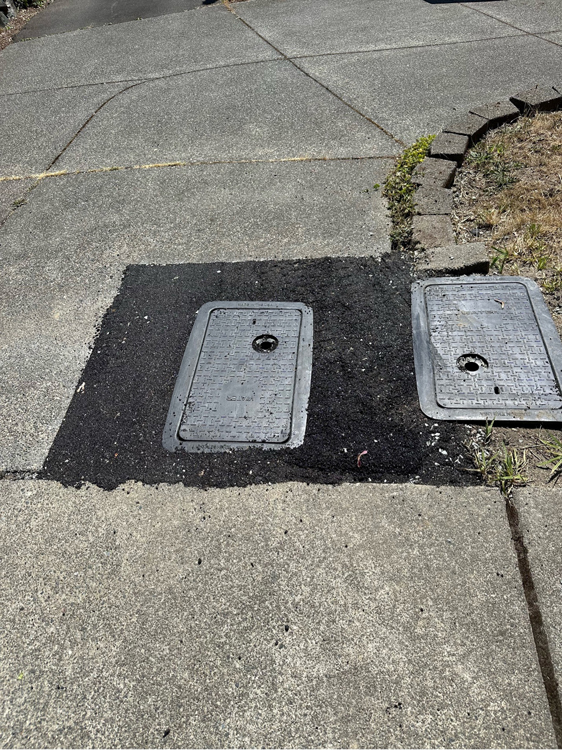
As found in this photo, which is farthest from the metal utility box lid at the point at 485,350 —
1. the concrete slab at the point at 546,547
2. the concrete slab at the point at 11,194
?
the concrete slab at the point at 11,194

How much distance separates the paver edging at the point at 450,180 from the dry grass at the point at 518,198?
0.30 ft

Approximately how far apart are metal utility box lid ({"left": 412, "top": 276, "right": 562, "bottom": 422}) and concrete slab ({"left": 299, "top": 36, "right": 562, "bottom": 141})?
2.13 m

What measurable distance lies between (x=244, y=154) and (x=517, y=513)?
11.8 feet

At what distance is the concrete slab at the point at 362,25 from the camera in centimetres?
618

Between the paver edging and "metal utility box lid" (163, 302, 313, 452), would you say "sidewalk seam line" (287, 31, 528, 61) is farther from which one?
"metal utility box lid" (163, 302, 313, 452)

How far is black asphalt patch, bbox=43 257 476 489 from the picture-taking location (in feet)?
7.64

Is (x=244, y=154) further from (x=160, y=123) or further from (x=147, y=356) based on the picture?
(x=147, y=356)

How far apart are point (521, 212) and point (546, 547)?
2.35m

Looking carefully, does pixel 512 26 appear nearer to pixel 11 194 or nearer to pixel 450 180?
pixel 450 180

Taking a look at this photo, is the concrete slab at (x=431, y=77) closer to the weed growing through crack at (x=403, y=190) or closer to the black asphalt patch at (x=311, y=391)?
the weed growing through crack at (x=403, y=190)

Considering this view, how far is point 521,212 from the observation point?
11.6 feet

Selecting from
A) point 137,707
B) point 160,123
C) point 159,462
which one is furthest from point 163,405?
point 160,123

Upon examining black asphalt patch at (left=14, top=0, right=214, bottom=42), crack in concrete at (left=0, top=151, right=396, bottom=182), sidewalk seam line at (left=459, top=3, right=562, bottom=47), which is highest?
black asphalt patch at (left=14, top=0, right=214, bottom=42)

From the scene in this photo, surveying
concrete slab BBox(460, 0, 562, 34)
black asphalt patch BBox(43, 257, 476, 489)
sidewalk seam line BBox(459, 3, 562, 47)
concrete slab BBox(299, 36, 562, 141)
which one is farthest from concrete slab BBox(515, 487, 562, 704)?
concrete slab BBox(460, 0, 562, 34)
